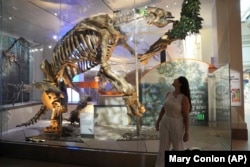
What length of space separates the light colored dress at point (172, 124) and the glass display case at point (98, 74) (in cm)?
131

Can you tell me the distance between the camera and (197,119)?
5523 mm

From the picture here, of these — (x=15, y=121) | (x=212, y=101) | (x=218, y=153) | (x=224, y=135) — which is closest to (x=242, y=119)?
(x=212, y=101)

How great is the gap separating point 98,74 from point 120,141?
1372mm

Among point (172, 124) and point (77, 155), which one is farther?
point (77, 155)

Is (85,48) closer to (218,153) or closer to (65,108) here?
(65,108)

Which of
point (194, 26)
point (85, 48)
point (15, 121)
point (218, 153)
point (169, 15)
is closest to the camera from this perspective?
point (218, 153)

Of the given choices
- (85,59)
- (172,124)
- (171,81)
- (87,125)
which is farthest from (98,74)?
(172,124)

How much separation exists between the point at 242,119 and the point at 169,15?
10.5 feet

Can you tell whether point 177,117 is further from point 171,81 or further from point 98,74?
point 171,81

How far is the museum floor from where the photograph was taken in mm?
4071

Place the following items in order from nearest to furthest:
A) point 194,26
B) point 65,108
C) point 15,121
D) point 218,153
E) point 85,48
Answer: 1. point 218,153
2. point 194,26
3. point 85,48
4. point 65,108
5. point 15,121

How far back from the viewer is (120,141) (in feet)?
14.8

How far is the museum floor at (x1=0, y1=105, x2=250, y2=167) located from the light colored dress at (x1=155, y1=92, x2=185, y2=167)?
102cm

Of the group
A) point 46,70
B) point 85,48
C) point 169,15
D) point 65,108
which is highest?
point 169,15
